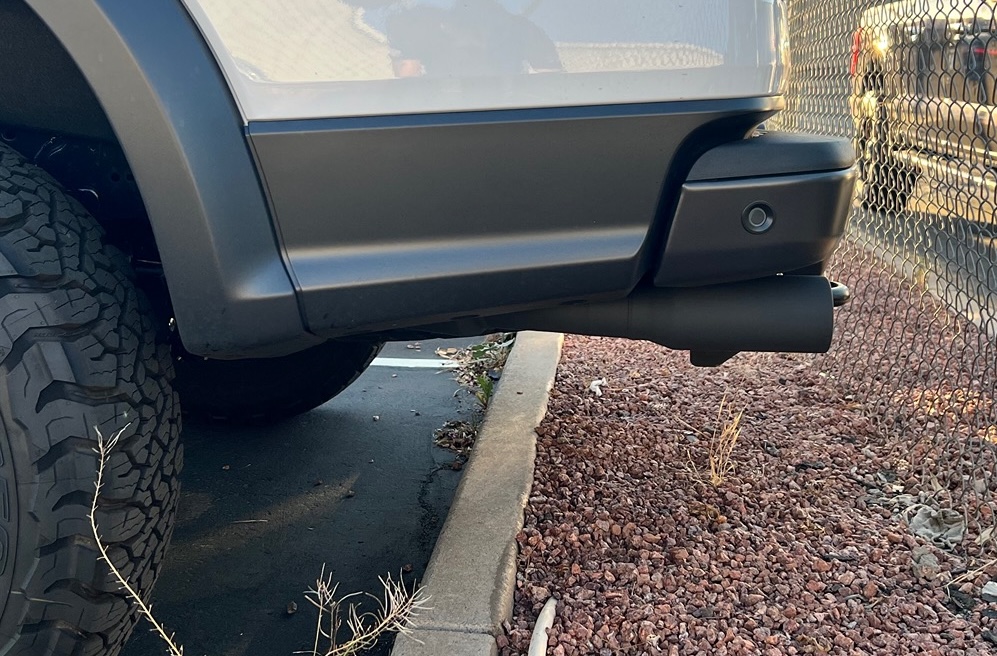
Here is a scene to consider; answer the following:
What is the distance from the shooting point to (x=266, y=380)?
2.83 metres

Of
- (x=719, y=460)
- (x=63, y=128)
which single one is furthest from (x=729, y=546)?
(x=63, y=128)

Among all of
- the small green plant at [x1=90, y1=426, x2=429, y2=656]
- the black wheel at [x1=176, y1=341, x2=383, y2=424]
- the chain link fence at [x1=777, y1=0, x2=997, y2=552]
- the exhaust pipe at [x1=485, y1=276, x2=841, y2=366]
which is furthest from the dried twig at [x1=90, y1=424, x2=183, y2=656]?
the chain link fence at [x1=777, y1=0, x2=997, y2=552]

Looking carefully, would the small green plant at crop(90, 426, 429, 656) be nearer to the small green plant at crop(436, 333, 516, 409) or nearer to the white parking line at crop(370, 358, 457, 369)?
the small green plant at crop(436, 333, 516, 409)

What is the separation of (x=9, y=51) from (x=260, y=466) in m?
1.59

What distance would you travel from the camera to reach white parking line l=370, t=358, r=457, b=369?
152 inches

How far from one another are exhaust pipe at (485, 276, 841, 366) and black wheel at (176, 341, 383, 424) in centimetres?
128

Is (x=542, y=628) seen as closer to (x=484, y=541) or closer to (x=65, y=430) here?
(x=484, y=541)

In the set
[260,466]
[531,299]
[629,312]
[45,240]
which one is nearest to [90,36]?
[45,240]

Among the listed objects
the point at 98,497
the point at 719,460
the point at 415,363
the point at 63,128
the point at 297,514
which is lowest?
the point at 415,363

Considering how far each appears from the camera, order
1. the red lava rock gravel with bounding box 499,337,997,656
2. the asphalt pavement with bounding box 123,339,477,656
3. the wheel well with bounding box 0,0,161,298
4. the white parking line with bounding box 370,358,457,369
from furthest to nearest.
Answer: the white parking line with bounding box 370,358,457,369 < the asphalt pavement with bounding box 123,339,477,656 < the red lava rock gravel with bounding box 499,337,997,656 < the wheel well with bounding box 0,0,161,298

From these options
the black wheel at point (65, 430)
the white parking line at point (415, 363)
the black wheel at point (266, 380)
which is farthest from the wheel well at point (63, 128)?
the white parking line at point (415, 363)

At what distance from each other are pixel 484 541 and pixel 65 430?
0.96 m

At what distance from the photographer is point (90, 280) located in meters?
1.51

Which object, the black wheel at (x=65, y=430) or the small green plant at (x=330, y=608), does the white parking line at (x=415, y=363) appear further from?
the black wheel at (x=65, y=430)
